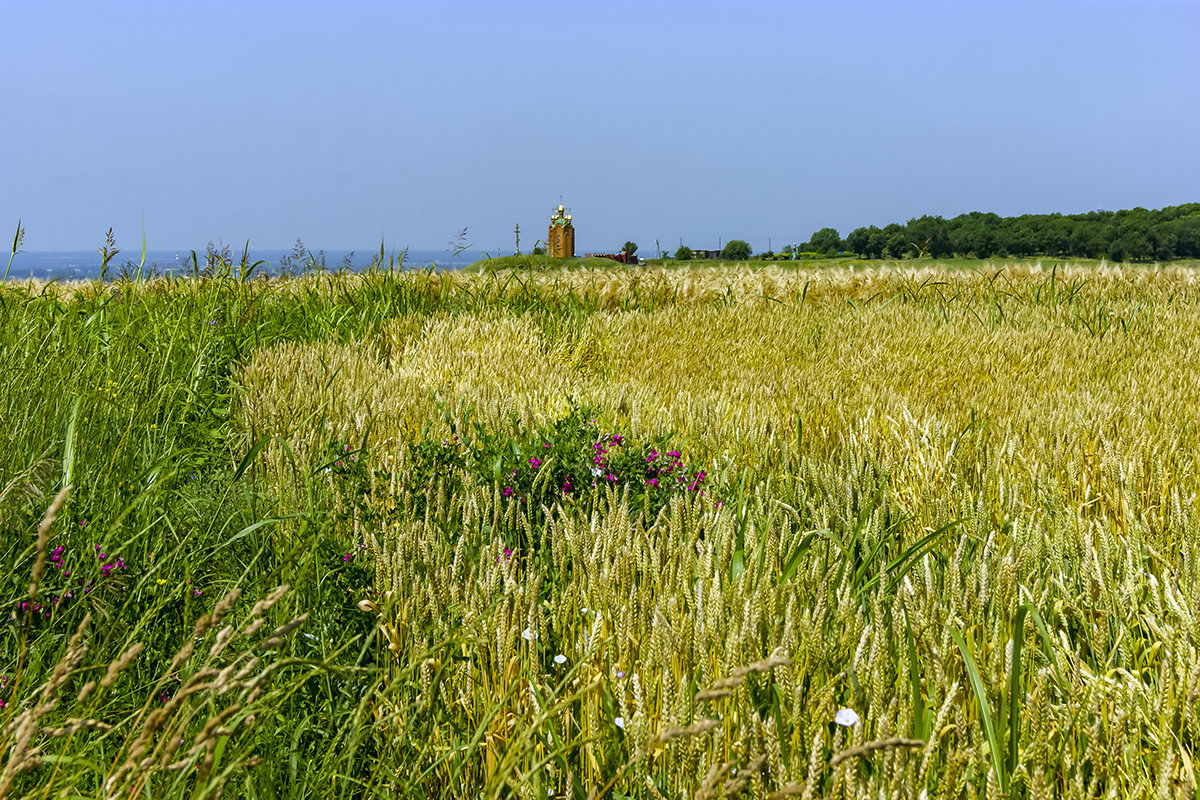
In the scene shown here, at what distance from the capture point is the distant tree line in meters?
34.7

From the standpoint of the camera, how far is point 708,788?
0.85 metres

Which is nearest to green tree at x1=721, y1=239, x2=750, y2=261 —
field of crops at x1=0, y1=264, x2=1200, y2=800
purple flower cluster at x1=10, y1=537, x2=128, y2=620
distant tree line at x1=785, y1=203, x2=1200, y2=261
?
distant tree line at x1=785, y1=203, x2=1200, y2=261

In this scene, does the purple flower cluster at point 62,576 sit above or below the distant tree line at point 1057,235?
below

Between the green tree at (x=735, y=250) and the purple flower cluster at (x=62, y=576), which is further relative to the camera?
the green tree at (x=735, y=250)

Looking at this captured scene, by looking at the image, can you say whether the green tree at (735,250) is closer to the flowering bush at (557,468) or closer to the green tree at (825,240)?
the green tree at (825,240)

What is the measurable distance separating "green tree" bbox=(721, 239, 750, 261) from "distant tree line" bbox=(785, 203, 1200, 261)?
2183mm

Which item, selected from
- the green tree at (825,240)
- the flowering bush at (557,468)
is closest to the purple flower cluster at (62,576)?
the flowering bush at (557,468)

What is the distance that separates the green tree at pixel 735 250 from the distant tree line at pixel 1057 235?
2183 mm

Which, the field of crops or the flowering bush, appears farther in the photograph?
the flowering bush

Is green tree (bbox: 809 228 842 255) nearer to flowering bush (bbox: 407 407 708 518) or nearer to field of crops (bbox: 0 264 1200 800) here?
field of crops (bbox: 0 264 1200 800)

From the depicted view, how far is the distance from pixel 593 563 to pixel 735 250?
35237 mm

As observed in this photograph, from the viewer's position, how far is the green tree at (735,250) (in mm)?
34506

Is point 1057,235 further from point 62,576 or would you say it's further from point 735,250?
point 62,576

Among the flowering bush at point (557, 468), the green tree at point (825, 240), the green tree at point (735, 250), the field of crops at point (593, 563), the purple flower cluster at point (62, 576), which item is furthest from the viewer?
the green tree at point (825, 240)
